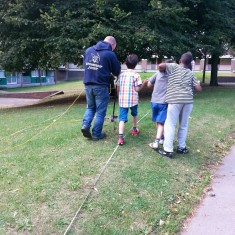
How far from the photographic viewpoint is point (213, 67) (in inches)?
1051

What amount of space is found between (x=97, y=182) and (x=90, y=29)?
9371 millimetres

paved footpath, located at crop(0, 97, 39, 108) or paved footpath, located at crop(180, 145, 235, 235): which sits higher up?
paved footpath, located at crop(180, 145, 235, 235)

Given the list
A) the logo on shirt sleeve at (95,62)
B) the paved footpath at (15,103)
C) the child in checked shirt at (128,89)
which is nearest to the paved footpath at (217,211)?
the child in checked shirt at (128,89)

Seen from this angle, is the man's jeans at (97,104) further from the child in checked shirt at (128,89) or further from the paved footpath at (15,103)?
the paved footpath at (15,103)

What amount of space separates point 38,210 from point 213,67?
2405 cm

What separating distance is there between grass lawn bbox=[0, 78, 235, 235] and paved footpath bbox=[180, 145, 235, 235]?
14 cm

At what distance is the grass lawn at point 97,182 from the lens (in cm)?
417

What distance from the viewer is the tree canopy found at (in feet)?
43.7

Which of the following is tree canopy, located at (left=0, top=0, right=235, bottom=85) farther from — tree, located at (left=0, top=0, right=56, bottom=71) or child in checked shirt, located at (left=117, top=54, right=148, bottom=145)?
child in checked shirt, located at (left=117, top=54, right=148, bottom=145)

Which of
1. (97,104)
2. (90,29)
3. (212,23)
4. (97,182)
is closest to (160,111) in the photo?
(97,104)

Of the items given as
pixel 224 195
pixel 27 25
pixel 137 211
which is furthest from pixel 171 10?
pixel 137 211

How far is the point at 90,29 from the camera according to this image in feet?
44.2

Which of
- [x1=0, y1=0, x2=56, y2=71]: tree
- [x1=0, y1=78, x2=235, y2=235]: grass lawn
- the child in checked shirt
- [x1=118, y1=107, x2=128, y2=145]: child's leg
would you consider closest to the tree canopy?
[x1=0, y1=0, x2=56, y2=71]: tree

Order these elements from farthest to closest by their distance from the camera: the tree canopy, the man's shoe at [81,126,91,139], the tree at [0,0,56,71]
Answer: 1. the tree at [0,0,56,71]
2. the tree canopy
3. the man's shoe at [81,126,91,139]
